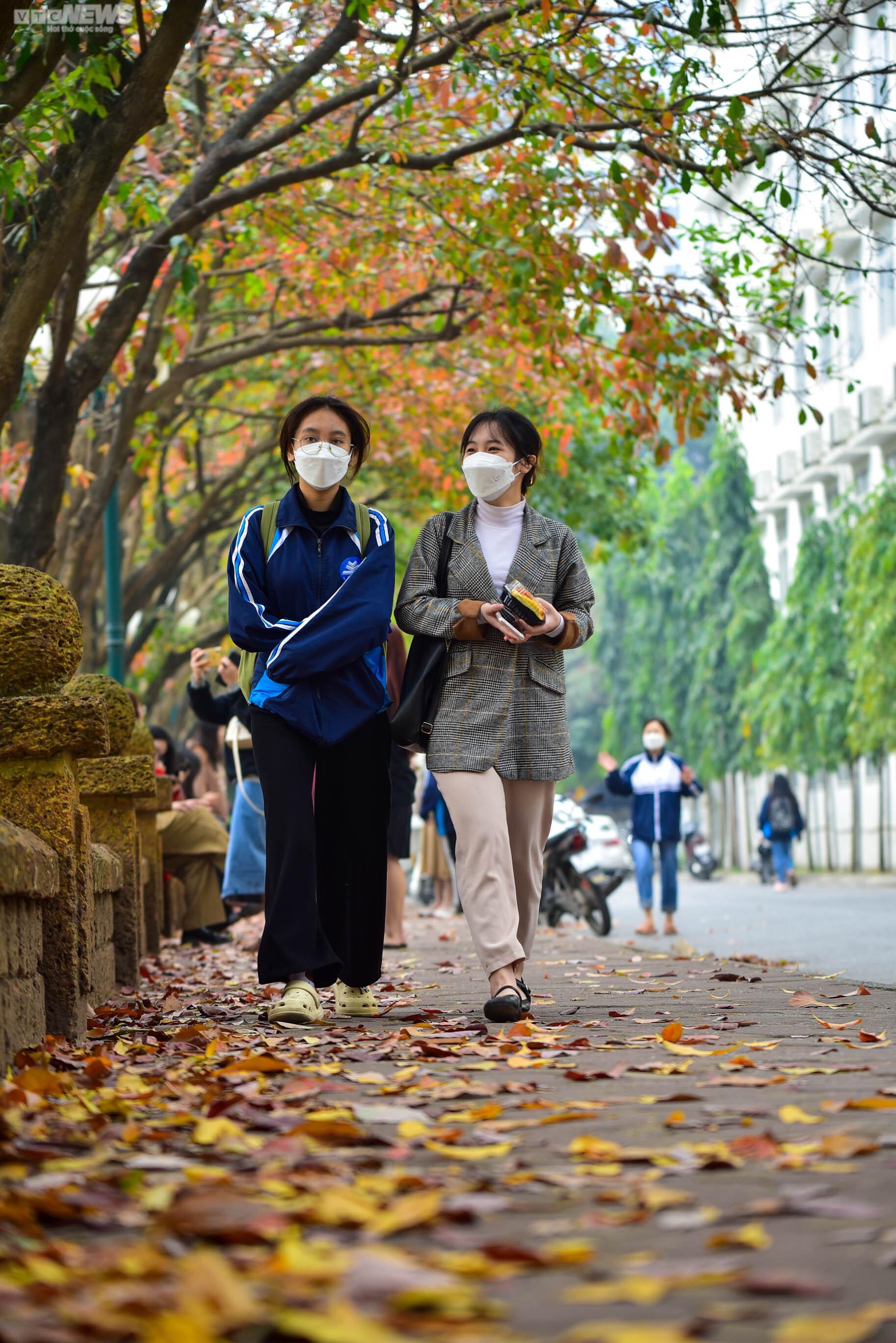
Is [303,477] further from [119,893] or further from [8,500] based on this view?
[8,500]

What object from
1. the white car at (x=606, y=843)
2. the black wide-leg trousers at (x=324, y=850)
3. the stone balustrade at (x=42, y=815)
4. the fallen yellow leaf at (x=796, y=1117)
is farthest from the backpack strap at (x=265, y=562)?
the white car at (x=606, y=843)

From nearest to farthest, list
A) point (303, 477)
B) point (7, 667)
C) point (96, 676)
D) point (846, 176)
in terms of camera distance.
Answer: point (7, 667) < point (303, 477) < point (96, 676) < point (846, 176)

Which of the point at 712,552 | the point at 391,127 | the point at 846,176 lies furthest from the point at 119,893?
the point at 712,552

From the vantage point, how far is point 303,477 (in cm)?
673

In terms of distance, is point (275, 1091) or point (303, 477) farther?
point (303, 477)

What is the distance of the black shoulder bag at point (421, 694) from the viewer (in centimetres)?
678

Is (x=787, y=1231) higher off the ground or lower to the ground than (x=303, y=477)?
lower

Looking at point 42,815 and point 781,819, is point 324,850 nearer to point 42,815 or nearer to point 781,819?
point 42,815

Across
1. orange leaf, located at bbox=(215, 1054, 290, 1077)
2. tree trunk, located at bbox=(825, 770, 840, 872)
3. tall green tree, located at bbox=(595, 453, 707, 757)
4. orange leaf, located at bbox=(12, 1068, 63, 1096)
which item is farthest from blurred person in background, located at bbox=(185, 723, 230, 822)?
tall green tree, located at bbox=(595, 453, 707, 757)

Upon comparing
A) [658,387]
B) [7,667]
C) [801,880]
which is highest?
[658,387]

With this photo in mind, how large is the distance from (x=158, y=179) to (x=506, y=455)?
29.7 feet

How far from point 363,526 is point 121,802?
2.51 metres

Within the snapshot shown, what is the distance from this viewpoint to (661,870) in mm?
16125

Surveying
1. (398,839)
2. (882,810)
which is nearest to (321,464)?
(398,839)
